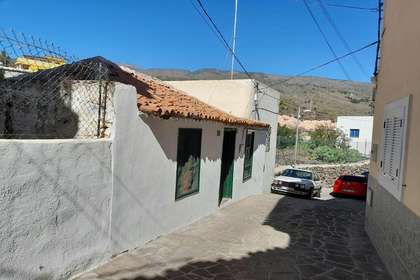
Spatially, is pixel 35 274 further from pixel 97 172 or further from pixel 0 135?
pixel 0 135

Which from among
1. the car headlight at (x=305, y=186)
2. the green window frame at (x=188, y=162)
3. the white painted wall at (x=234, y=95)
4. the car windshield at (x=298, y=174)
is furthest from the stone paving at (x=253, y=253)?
the car windshield at (x=298, y=174)

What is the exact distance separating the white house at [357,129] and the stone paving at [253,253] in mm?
45105

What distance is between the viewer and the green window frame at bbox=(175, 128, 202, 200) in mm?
8414

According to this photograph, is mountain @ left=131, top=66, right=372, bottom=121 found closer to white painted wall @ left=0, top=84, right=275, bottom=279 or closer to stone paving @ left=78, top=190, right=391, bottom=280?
stone paving @ left=78, top=190, right=391, bottom=280

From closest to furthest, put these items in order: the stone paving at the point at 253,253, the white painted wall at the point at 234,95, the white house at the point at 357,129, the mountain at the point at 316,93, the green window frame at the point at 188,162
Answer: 1. the stone paving at the point at 253,253
2. the green window frame at the point at 188,162
3. the white painted wall at the point at 234,95
4. the white house at the point at 357,129
5. the mountain at the point at 316,93

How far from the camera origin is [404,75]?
6.43 meters

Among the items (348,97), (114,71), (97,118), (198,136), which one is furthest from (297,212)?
(348,97)

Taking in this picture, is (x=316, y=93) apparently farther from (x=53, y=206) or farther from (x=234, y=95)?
(x=53, y=206)

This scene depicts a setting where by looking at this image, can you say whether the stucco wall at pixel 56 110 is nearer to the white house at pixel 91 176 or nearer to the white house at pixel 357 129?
the white house at pixel 91 176

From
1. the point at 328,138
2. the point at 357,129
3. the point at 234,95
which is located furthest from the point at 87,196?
the point at 357,129

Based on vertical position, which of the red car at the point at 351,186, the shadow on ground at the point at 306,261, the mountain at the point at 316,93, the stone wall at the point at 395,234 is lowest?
the red car at the point at 351,186

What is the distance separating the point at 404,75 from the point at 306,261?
3.64m

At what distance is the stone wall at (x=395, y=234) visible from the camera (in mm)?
5020

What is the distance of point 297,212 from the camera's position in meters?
12.1
